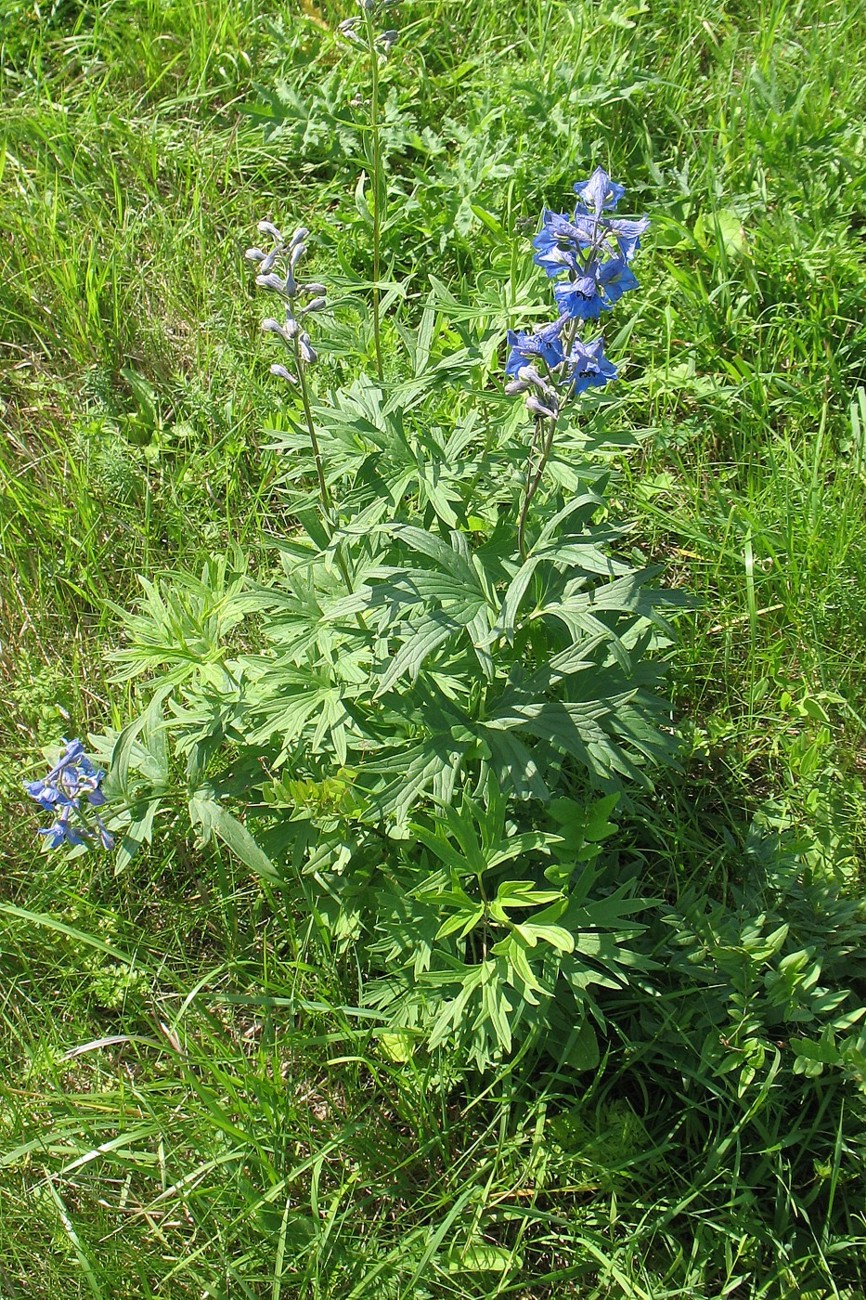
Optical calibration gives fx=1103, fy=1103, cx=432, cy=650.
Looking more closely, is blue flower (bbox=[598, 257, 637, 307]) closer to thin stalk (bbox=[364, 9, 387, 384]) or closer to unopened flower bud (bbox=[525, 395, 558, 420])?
unopened flower bud (bbox=[525, 395, 558, 420])

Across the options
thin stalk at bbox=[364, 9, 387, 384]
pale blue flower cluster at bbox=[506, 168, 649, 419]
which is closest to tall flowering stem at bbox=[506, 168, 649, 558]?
pale blue flower cluster at bbox=[506, 168, 649, 419]

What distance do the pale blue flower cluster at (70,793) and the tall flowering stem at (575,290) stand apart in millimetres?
1350

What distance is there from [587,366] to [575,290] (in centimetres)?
16

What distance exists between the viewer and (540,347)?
230 centimetres

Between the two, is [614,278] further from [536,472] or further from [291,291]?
[291,291]

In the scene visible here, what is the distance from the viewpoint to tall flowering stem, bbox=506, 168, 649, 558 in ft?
7.27

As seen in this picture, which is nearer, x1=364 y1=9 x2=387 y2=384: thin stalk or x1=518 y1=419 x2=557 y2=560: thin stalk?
x1=518 y1=419 x2=557 y2=560: thin stalk

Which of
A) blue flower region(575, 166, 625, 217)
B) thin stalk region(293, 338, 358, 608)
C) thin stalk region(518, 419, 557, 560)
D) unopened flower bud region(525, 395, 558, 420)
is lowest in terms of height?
thin stalk region(293, 338, 358, 608)

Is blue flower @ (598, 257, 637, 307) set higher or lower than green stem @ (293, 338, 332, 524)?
higher

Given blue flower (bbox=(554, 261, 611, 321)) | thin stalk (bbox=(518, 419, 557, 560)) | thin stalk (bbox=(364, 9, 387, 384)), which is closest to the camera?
blue flower (bbox=(554, 261, 611, 321))

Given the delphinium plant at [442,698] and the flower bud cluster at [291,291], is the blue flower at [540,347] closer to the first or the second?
the delphinium plant at [442,698]

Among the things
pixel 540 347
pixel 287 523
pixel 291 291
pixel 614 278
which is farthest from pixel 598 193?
pixel 287 523

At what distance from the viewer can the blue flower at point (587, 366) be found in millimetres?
2273

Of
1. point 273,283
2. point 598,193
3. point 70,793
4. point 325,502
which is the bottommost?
point 70,793
